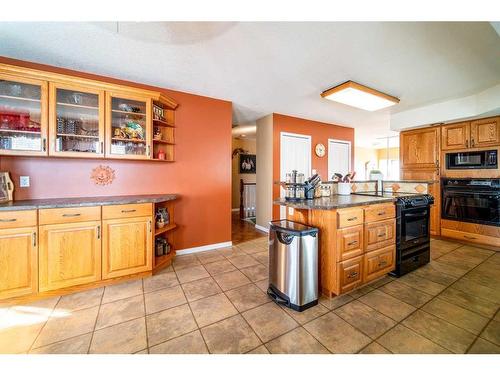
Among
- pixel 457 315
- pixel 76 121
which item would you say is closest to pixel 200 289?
pixel 457 315

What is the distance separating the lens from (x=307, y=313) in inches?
67.9

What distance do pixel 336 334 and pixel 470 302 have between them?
1452 millimetres

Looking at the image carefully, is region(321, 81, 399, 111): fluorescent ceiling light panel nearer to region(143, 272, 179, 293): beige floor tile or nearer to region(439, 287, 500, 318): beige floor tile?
region(439, 287, 500, 318): beige floor tile

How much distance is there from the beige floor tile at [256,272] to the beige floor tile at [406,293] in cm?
125

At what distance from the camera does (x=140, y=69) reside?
238 centimetres

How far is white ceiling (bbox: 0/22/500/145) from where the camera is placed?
171 centimetres

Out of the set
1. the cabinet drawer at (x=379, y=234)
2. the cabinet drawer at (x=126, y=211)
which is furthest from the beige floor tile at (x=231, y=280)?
the cabinet drawer at (x=379, y=234)

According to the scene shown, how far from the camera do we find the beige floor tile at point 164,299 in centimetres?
181

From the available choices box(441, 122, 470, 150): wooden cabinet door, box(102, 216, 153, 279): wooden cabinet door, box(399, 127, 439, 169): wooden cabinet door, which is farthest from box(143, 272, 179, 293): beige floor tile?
box(441, 122, 470, 150): wooden cabinet door

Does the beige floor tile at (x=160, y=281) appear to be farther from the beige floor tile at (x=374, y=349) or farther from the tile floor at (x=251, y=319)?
the beige floor tile at (x=374, y=349)

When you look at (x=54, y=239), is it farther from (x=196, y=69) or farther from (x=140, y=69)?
(x=196, y=69)

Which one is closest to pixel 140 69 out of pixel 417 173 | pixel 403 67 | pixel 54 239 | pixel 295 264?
A: pixel 54 239
